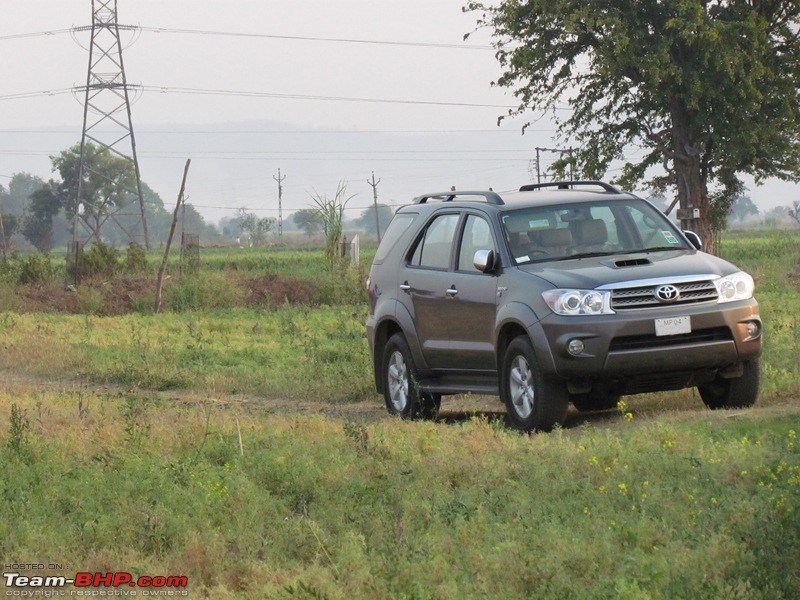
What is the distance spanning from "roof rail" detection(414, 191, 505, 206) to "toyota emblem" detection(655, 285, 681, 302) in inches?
78.0

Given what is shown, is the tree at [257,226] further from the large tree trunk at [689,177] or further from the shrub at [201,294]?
the shrub at [201,294]

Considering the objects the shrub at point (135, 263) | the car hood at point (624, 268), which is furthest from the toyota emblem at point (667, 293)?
the shrub at point (135, 263)

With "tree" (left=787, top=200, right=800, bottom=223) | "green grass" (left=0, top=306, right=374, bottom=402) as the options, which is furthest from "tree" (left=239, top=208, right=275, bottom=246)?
"green grass" (left=0, top=306, right=374, bottom=402)

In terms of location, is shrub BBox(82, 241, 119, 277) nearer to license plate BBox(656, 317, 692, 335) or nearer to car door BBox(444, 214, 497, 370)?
car door BBox(444, 214, 497, 370)

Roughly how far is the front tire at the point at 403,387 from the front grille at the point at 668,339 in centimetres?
255

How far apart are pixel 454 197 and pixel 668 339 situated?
11.0ft

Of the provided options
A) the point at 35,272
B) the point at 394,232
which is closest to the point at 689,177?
the point at 35,272

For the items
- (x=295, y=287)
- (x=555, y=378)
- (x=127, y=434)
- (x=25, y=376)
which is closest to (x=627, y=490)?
(x=555, y=378)

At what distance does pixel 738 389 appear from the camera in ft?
35.6

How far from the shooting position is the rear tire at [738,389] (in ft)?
35.3

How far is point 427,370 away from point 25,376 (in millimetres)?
8443

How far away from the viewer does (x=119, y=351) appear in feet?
66.4

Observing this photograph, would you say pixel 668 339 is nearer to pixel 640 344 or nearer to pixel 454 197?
pixel 640 344

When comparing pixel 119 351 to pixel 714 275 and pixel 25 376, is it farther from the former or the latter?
pixel 714 275
